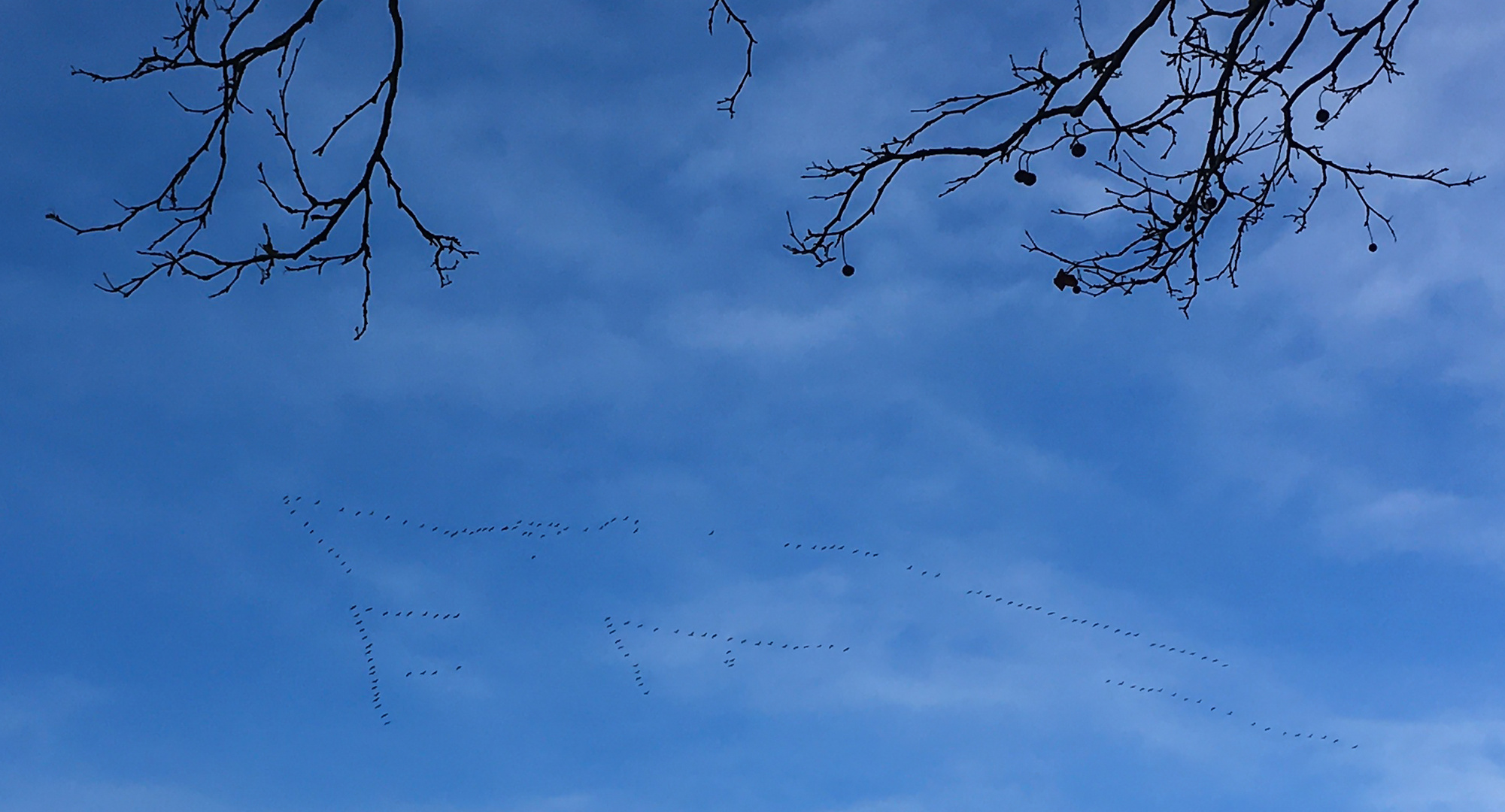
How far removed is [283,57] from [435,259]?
1.22m

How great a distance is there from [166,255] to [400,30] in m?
1.34

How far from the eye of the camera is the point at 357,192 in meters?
5.02

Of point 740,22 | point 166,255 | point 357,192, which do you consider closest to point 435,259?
point 357,192

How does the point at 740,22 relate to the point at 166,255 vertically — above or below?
above

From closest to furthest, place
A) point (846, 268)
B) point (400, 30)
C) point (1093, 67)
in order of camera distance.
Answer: point (400, 30) < point (1093, 67) < point (846, 268)

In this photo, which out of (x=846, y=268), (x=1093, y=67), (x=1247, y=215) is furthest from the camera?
(x=1247, y=215)

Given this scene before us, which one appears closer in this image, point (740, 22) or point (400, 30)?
point (400, 30)

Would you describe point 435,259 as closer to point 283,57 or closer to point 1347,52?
point 283,57

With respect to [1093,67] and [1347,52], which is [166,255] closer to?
[1093,67]

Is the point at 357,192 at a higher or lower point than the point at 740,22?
lower

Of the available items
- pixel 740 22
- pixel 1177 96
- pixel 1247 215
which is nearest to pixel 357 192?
pixel 740 22

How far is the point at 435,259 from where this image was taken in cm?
563

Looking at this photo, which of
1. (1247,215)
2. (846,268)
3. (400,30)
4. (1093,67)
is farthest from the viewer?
(1247,215)

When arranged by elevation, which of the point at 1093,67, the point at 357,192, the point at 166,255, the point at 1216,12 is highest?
the point at 1216,12
